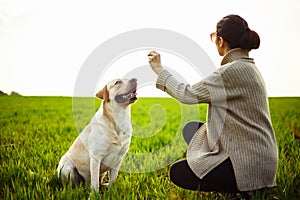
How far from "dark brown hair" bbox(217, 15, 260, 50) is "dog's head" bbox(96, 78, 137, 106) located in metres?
1.16

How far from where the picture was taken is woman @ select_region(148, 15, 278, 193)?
2934mm

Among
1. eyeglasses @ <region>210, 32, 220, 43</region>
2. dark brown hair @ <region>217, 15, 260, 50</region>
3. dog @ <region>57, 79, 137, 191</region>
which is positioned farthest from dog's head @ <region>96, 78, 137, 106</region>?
dark brown hair @ <region>217, 15, 260, 50</region>

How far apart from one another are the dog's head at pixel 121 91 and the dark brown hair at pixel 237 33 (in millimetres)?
1161

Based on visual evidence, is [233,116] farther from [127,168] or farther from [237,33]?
[127,168]

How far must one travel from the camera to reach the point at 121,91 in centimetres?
366

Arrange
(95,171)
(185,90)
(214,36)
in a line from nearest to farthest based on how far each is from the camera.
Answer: (185,90) < (214,36) < (95,171)

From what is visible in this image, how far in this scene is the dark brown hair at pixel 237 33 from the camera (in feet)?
9.93

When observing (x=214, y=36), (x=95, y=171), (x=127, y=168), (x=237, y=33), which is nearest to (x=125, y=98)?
(x=95, y=171)

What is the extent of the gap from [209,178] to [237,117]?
657mm

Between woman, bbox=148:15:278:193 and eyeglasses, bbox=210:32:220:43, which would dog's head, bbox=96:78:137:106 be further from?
eyeglasses, bbox=210:32:220:43

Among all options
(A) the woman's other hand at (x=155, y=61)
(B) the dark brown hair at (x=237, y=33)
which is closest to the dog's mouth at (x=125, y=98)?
→ (A) the woman's other hand at (x=155, y=61)

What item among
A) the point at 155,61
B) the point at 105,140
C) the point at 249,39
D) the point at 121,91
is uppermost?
the point at 249,39

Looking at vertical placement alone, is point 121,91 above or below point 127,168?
above

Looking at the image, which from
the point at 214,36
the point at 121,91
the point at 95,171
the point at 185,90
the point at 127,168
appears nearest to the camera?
the point at 185,90
